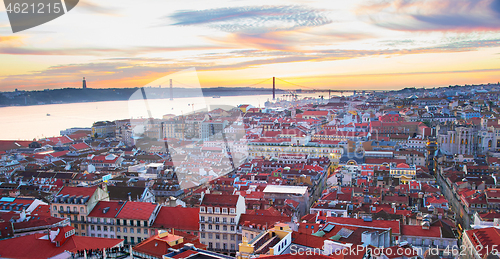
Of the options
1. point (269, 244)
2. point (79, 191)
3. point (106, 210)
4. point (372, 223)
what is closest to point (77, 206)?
point (79, 191)

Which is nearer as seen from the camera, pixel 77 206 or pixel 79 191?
pixel 77 206

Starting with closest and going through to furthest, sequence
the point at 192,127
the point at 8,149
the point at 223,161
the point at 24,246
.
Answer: the point at 24,246, the point at 223,161, the point at 8,149, the point at 192,127

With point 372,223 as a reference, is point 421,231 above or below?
below

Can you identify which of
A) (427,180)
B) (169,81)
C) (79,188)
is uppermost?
(169,81)

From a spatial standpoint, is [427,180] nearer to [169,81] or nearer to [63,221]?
[169,81]

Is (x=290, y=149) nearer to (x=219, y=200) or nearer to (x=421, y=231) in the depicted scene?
(x=219, y=200)

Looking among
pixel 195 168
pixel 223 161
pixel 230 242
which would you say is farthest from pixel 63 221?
pixel 223 161

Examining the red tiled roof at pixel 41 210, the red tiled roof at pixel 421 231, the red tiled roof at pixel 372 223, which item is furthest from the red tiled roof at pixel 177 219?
the red tiled roof at pixel 421 231
